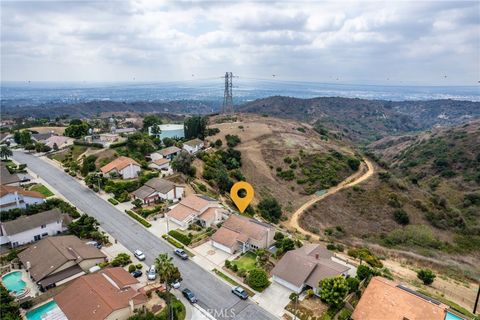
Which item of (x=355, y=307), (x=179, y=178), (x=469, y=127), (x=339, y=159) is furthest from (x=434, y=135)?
(x=355, y=307)

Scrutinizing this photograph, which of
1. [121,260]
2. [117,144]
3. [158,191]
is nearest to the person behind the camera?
[121,260]

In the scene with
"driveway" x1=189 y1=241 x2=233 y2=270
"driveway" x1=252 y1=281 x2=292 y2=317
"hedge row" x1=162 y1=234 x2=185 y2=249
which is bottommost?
"driveway" x1=252 y1=281 x2=292 y2=317

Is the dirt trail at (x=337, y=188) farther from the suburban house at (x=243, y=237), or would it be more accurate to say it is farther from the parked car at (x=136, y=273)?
the parked car at (x=136, y=273)

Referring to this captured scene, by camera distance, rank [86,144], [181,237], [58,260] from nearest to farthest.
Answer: [58,260]
[181,237]
[86,144]

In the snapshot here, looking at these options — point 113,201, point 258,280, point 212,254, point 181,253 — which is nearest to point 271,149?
point 113,201

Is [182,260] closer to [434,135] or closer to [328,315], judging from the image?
[328,315]

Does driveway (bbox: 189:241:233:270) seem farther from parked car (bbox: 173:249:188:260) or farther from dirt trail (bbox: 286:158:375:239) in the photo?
dirt trail (bbox: 286:158:375:239)

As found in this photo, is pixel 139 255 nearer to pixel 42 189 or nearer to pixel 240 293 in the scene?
pixel 240 293

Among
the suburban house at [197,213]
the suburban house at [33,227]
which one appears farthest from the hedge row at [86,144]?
the suburban house at [197,213]

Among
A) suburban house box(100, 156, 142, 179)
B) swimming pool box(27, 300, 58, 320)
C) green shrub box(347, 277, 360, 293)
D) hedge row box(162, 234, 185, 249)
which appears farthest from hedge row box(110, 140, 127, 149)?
green shrub box(347, 277, 360, 293)
